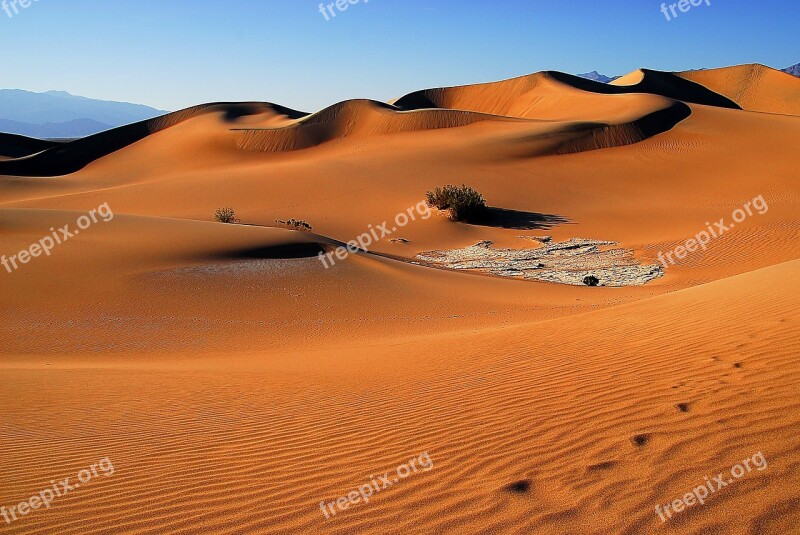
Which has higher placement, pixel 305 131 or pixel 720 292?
pixel 305 131

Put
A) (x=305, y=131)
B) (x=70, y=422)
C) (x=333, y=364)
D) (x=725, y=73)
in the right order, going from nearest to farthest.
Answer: (x=70, y=422) → (x=333, y=364) → (x=305, y=131) → (x=725, y=73)

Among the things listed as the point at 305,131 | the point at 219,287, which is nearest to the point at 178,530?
the point at 219,287

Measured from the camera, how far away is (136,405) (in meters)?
6.80

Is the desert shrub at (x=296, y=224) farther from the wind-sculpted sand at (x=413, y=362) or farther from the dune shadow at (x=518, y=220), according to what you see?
the dune shadow at (x=518, y=220)

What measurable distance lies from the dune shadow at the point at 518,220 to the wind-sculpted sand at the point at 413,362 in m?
0.15

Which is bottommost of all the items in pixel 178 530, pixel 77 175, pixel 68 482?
pixel 178 530

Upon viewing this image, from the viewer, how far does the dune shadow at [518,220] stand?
24500mm

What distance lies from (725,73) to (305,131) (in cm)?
6722

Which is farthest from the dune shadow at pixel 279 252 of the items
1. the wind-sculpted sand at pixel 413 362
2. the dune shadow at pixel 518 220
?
the dune shadow at pixel 518 220

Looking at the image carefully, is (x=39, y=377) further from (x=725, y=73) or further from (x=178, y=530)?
(x=725, y=73)

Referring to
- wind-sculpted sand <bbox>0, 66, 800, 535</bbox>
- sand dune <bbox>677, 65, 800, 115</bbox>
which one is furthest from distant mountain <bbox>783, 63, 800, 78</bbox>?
wind-sculpted sand <bbox>0, 66, 800, 535</bbox>

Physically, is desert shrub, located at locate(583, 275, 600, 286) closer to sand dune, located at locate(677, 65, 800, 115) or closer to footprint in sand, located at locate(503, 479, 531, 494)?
footprint in sand, located at locate(503, 479, 531, 494)

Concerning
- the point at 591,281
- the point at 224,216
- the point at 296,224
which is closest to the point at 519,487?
the point at 591,281

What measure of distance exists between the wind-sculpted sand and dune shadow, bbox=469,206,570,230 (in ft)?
0.50
